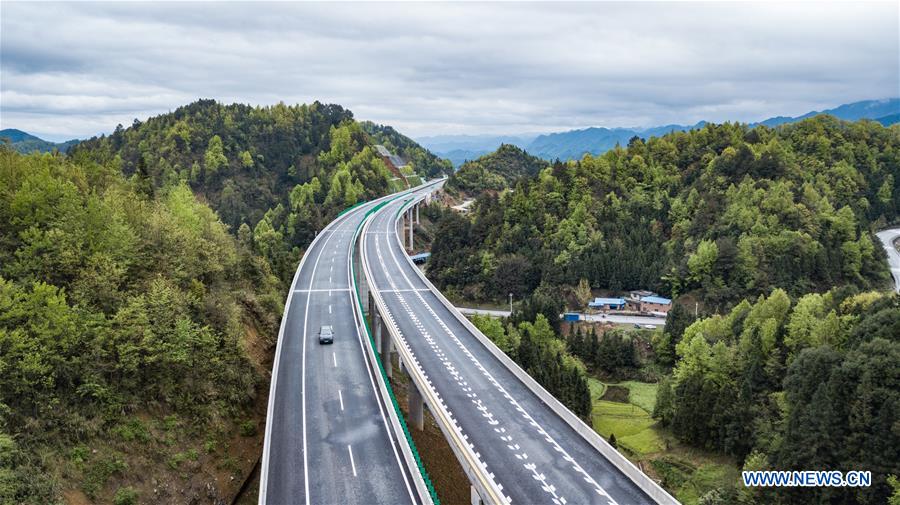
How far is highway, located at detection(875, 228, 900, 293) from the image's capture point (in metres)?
107

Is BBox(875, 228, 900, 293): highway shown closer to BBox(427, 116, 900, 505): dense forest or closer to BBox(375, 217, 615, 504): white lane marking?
BBox(427, 116, 900, 505): dense forest

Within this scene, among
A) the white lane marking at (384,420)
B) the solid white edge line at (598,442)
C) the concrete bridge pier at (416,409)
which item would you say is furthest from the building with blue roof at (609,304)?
the concrete bridge pier at (416,409)

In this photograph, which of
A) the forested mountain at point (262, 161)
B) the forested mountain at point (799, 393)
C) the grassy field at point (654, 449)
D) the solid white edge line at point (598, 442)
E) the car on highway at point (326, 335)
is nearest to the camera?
the solid white edge line at point (598, 442)

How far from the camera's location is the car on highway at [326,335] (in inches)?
1822

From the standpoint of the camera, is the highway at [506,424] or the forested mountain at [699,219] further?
the forested mountain at [699,219]

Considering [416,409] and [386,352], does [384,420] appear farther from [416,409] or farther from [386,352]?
[386,352]

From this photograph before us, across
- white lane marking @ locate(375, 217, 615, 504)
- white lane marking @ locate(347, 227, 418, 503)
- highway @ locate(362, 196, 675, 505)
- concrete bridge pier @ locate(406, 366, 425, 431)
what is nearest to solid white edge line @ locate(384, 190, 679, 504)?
highway @ locate(362, 196, 675, 505)

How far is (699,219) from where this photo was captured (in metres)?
108

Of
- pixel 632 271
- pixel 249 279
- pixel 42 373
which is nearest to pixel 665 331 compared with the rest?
pixel 632 271

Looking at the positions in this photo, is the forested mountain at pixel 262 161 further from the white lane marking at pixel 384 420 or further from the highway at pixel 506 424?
the highway at pixel 506 424

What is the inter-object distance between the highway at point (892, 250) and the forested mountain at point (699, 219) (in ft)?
12.1

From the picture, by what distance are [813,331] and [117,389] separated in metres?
48.9

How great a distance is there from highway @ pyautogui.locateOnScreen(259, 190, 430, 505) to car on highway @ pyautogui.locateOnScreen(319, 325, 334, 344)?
489 mm

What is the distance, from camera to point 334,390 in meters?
37.4
